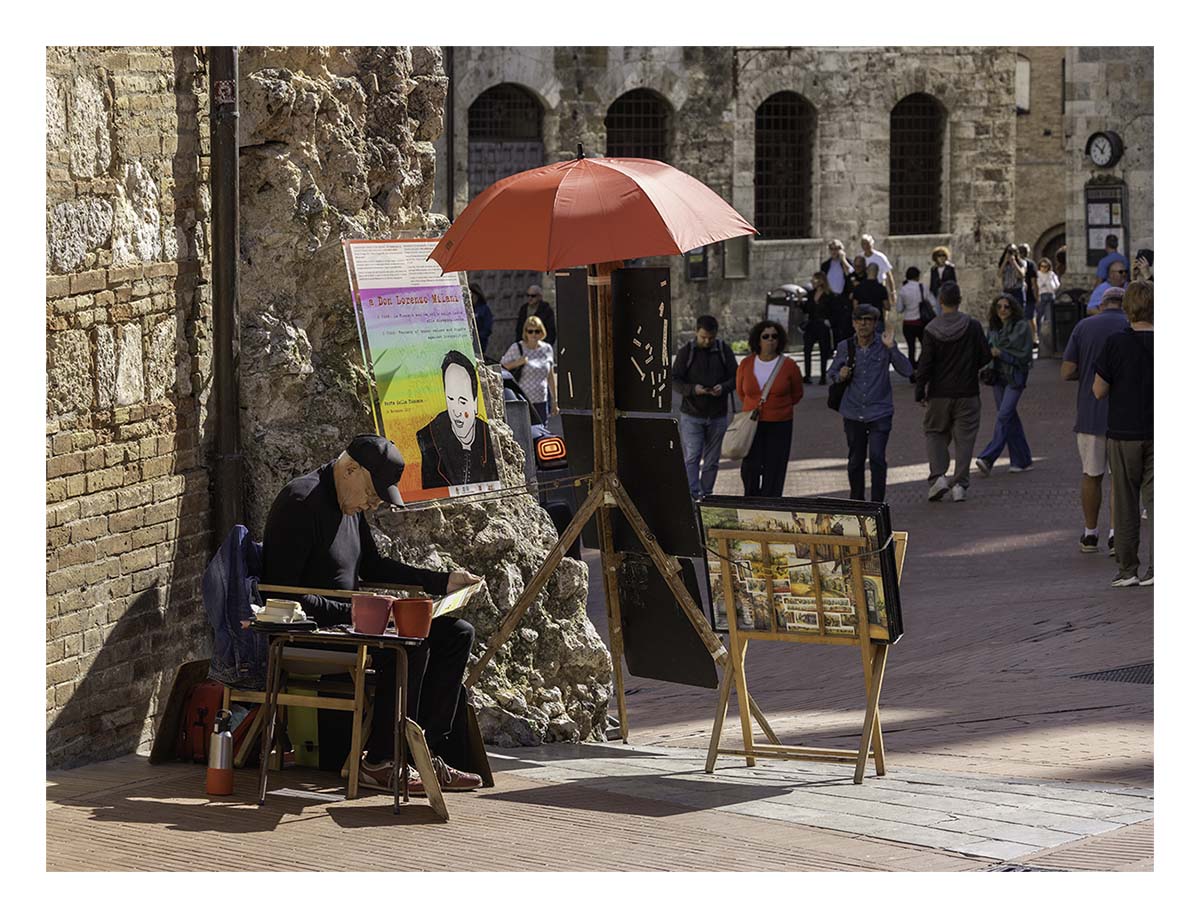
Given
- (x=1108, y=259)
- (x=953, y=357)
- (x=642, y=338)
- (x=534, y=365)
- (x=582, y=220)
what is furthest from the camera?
(x=1108, y=259)

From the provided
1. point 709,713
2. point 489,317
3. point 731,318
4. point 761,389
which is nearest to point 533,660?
point 709,713

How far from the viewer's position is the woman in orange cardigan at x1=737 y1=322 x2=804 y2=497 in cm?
1455

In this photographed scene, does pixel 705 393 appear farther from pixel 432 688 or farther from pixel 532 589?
pixel 432 688

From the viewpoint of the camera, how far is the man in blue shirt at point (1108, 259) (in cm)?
2573

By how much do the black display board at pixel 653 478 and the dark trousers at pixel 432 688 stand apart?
5.25 feet

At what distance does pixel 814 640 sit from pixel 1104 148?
22.9 meters

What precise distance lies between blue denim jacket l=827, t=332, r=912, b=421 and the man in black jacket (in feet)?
2.16

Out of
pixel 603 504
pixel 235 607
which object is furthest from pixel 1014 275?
pixel 235 607

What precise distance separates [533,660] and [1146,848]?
3.27m

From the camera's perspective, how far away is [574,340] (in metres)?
8.79

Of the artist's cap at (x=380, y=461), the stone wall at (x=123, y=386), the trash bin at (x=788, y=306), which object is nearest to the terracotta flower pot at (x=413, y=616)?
the artist's cap at (x=380, y=461)

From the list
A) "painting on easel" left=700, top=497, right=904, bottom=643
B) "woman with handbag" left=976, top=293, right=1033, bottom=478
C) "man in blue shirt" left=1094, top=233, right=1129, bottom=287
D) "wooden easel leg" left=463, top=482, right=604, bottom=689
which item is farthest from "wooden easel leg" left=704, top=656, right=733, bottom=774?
"man in blue shirt" left=1094, top=233, right=1129, bottom=287

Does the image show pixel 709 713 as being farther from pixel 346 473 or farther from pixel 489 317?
pixel 489 317

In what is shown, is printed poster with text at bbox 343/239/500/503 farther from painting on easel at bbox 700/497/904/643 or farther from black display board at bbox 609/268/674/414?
painting on easel at bbox 700/497/904/643
